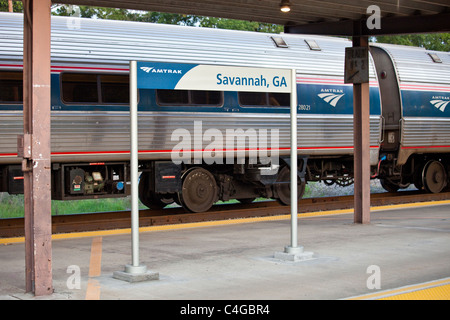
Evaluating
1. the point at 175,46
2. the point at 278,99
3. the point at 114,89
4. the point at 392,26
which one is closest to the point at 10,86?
the point at 114,89

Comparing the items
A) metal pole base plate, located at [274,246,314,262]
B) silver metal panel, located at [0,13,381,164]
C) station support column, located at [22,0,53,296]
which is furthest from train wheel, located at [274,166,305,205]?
station support column, located at [22,0,53,296]

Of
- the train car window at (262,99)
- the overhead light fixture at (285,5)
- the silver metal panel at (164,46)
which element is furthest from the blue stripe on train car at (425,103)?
the overhead light fixture at (285,5)

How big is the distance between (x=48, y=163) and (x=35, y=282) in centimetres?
124

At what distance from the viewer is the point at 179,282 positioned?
7.54 meters

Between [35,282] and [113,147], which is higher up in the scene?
[113,147]

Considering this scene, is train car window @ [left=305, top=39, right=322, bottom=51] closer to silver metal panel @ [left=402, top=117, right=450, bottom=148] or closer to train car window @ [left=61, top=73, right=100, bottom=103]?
silver metal panel @ [left=402, top=117, right=450, bottom=148]

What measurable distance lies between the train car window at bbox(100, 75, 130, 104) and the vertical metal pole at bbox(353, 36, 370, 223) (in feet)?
14.2

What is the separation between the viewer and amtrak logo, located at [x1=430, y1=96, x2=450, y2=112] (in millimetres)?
17703

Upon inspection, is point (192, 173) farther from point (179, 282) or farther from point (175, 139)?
point (179, 282)

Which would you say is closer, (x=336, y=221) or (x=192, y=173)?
(x=336, y=221)
